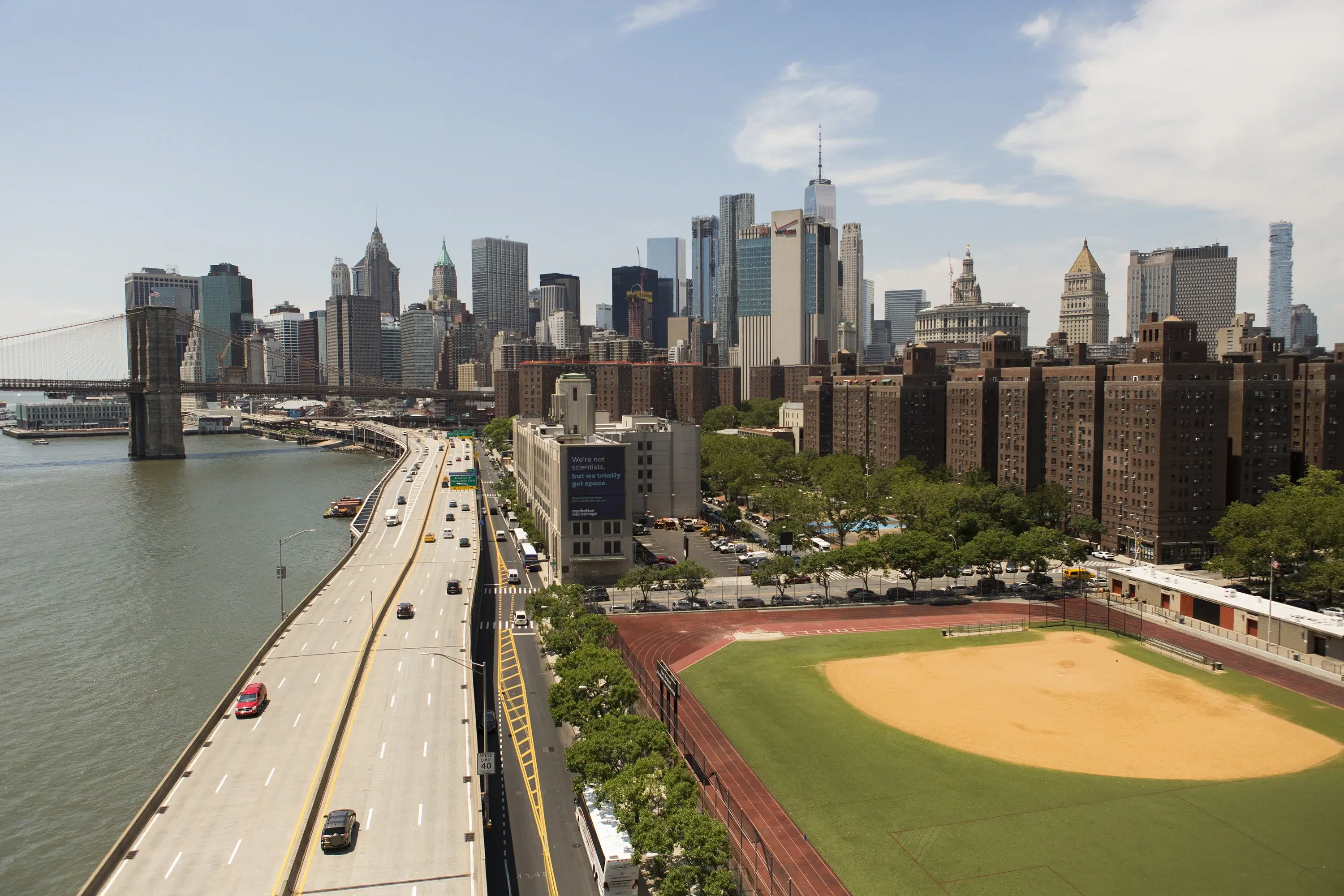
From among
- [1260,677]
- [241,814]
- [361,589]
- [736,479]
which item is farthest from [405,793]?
[736,479]

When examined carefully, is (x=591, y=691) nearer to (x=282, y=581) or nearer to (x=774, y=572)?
(x=774, y=572)

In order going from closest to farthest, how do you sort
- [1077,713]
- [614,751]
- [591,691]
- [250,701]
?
[614,751], [250,701], [591,691], [1077,713]

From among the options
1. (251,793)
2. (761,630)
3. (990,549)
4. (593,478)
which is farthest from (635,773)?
(990,549)

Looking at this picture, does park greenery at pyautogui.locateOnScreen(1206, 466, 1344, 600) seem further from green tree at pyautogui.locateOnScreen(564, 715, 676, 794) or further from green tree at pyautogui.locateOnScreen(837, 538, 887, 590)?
green tree at pyautogui.locateOnScreen(564, 715, 676, 794)

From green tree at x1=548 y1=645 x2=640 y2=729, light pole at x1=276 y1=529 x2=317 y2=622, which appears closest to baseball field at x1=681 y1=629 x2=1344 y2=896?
green tree at x1=548 y1=645 x2=640 y2=729

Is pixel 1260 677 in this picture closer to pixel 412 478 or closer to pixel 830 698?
pixel 830 698

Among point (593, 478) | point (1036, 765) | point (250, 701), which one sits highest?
point (593, 478)

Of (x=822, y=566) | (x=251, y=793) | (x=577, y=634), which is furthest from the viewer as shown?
(x=822, y=566)
